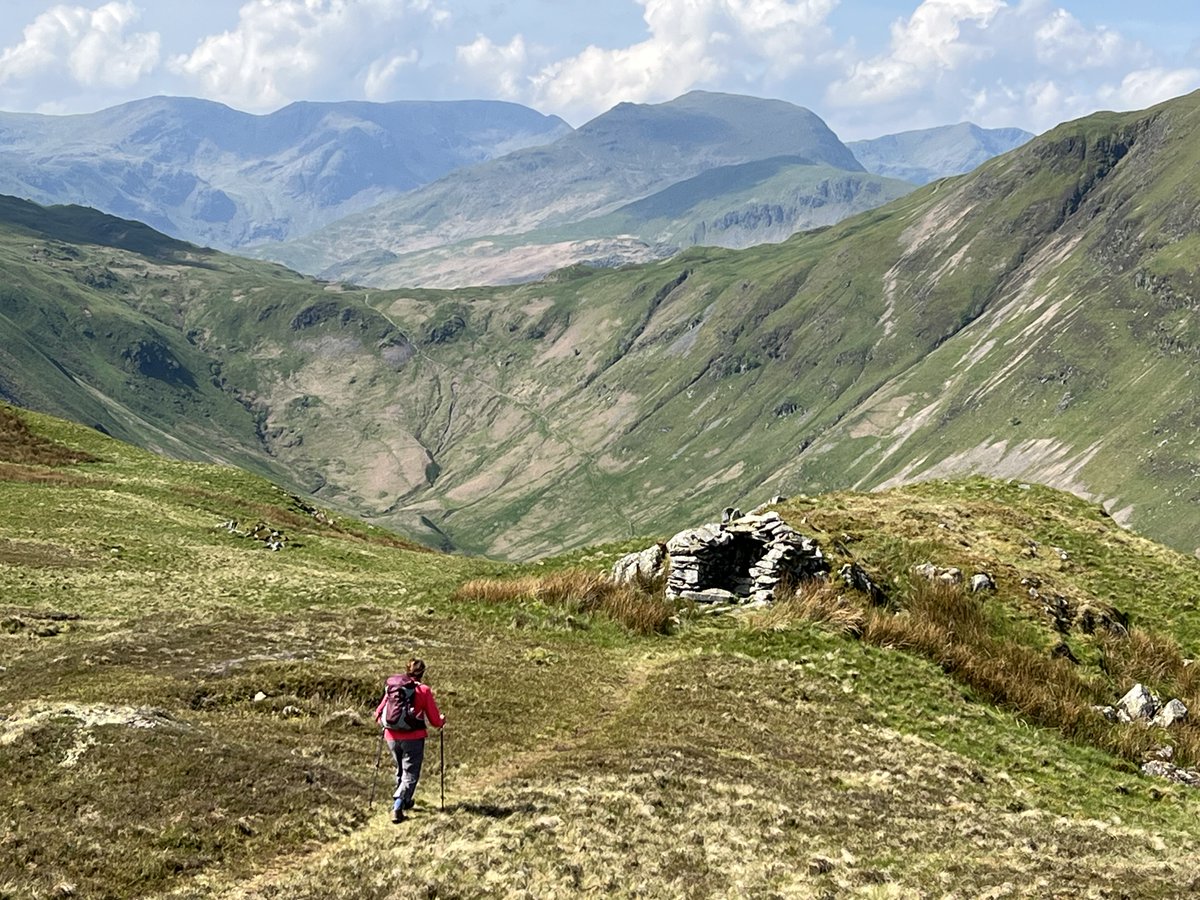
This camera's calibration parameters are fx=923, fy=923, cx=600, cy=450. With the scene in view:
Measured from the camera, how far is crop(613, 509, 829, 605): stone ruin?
4097cm

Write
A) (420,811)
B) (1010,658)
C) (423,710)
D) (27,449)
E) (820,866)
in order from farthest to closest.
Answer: (27,449)
(1010,658)
(423,710)
(420,811)
(820,866)

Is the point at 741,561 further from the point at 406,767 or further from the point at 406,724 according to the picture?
the point at 406,767

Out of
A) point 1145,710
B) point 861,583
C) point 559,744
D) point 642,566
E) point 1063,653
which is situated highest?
point 861,583

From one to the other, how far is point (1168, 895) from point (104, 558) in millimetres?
49248

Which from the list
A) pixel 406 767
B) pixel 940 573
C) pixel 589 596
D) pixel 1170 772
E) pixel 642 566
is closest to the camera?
pixel 406 767

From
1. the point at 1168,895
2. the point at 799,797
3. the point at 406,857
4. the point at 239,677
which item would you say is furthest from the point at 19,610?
the point at 1168,895

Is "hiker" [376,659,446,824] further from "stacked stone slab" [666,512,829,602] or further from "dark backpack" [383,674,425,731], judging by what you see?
"stacked stone slab" [666,512,829,602]

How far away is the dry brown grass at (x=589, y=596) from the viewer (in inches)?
1534

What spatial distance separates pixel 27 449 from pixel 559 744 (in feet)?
237

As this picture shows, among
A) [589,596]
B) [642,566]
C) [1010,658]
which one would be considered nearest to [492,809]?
[589,596]

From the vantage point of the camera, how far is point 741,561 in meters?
42.7

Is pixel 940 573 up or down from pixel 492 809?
up

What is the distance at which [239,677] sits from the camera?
90.9ft

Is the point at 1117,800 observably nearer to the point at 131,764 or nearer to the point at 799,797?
the point at 799,797
